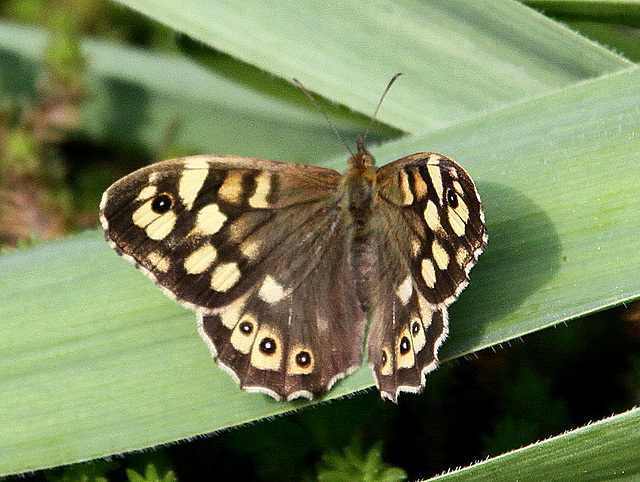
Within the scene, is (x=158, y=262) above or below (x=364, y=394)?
above

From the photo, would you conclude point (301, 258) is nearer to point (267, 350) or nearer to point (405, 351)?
point (267, 350)

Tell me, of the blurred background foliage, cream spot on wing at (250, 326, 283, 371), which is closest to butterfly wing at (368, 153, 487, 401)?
cream spot on wing at (250, 326, 283, 371)

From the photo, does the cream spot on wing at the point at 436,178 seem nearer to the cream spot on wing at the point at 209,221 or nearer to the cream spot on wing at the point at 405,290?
the cream spot on wing at the point at 405,290

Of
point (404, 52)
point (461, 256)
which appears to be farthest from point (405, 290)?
point (404, 52)

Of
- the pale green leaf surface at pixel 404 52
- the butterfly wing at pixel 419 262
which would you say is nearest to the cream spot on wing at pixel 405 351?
the butterfly wing at pixel 419 262

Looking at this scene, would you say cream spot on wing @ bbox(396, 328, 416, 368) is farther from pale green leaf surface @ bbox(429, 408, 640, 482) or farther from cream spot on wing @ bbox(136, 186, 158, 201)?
cream spot on wing @ bbox(136, 186, 158, 201)
